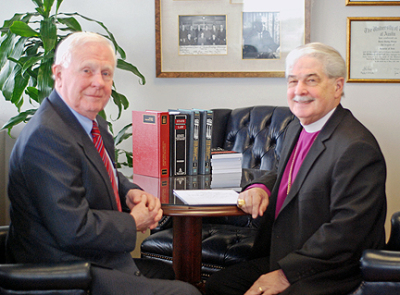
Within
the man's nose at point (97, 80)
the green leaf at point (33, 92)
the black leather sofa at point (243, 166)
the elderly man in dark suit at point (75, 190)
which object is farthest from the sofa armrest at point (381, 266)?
the green leaf at point (33, 92)

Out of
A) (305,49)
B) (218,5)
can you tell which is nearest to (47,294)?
(305,49)

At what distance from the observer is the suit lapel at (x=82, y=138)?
143 centimetres

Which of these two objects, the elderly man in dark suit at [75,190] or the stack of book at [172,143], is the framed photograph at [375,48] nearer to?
the stack of book at [172,143]

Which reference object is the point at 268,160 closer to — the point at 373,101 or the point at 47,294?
the point at 373,101

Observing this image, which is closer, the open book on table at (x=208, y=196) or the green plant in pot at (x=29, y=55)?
the open book on table at (x=208, y=196)

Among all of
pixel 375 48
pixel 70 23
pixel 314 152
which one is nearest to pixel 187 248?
pixel 314 152

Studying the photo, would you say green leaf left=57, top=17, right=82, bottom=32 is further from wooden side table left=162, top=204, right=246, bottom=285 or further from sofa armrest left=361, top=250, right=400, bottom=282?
sofa armrest left=361, top=250, right=400, bottom=282

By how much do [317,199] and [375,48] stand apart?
2.06 metres

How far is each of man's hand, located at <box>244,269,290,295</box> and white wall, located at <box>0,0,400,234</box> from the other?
76.2 inches

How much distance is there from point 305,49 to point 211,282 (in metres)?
1.03

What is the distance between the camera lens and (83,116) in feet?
5.07

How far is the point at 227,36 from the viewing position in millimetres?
3236

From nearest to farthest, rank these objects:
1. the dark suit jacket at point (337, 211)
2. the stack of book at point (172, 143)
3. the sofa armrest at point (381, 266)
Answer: the sofa armrest at point (381, 266) → the dark suit jacket at point (337, 211) → the stack of book at point (172, 143)

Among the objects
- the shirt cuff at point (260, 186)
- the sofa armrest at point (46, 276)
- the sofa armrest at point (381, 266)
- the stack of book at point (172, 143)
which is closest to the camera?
the sofa armrest at point (46, 276)
